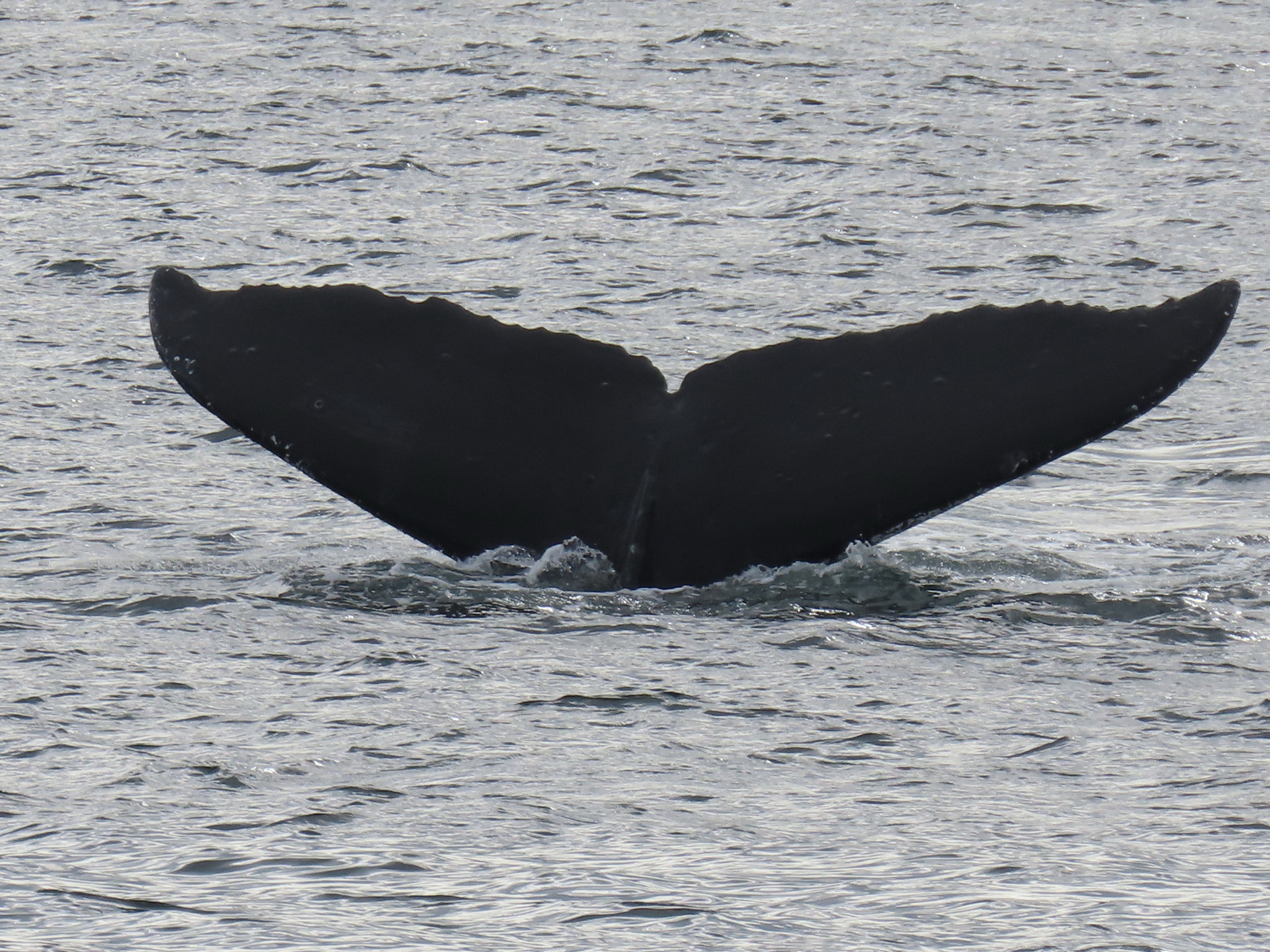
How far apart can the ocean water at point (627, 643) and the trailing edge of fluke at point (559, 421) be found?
176mm

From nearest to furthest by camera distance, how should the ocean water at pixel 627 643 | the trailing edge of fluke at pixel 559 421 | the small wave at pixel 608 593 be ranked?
the ocean water at pixel 627 643
the trailing edge of fluke at pixel 559 421
the small wave at pixel 608 593

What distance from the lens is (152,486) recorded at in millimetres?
7742

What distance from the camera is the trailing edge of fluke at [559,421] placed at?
549 cm

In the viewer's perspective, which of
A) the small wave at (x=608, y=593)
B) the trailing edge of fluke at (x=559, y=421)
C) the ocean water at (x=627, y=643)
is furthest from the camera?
the small wave at (x=608, y=593)

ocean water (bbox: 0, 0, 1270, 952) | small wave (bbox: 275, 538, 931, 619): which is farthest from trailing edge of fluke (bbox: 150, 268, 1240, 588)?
ocean water (bbox: 0, 0, 1270, 952)

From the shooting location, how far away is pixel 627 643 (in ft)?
17.9

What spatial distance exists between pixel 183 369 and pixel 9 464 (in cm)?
255

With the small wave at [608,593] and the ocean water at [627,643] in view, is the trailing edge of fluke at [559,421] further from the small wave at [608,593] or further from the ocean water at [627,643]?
the ocean water at [627,643]

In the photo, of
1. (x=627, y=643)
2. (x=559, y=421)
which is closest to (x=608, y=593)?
(x=627, y=643)

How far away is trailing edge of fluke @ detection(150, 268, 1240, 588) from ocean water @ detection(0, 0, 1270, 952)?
0.18 metres

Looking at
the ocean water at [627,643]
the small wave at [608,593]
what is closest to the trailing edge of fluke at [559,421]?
the small wave at [608,593]

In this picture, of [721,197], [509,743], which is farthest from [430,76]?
[509,743]

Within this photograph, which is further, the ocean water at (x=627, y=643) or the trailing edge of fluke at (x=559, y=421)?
the trailing edge of fluke at (x=559, y=421)

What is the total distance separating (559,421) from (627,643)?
22.1 inches
